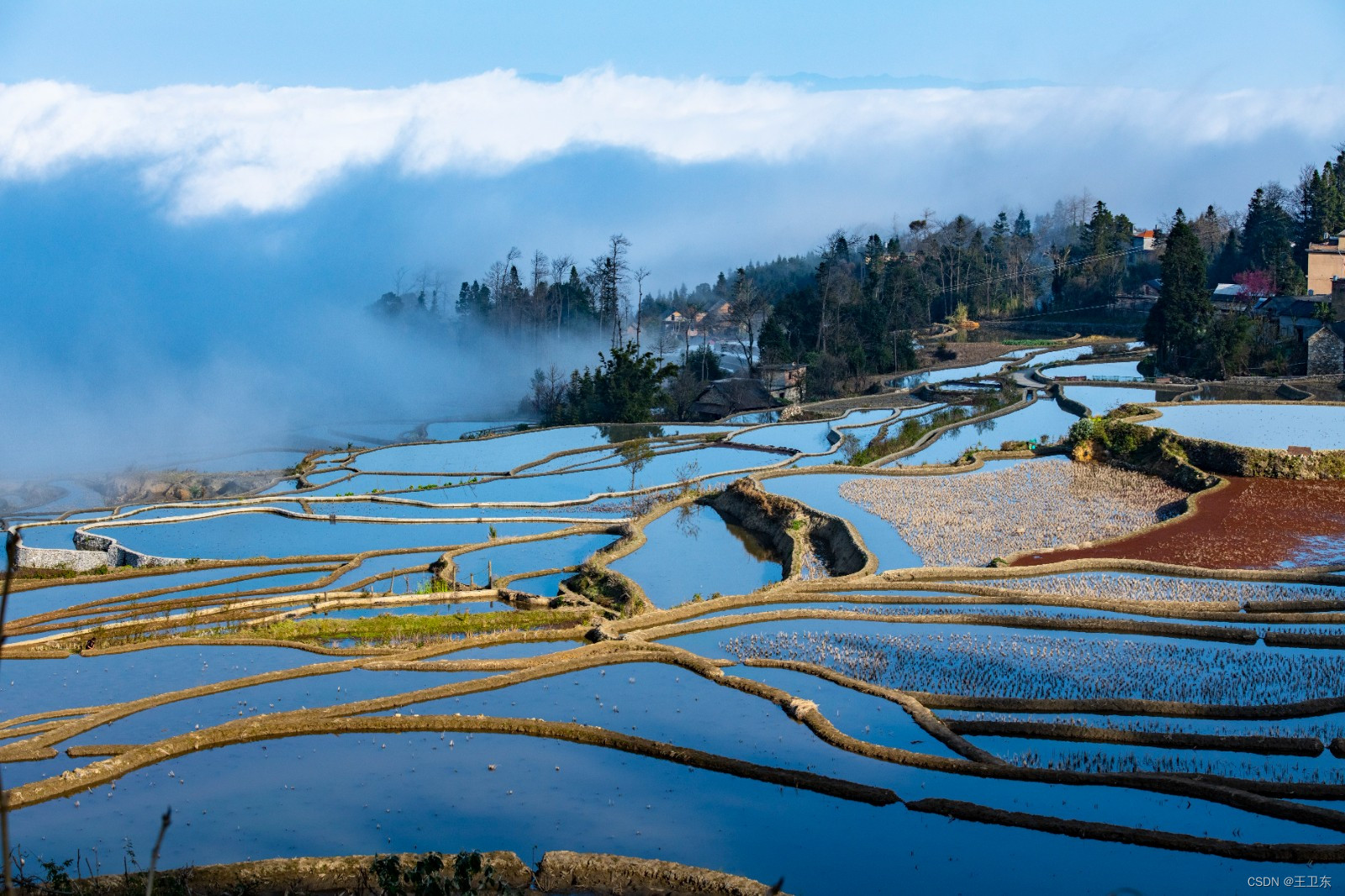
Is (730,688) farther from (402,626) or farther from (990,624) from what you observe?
(402,626)

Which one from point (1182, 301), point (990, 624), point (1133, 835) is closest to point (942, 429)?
point (1182, 301)

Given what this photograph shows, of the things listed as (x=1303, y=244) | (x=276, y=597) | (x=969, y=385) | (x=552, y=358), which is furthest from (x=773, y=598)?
(x=1303, y=244)

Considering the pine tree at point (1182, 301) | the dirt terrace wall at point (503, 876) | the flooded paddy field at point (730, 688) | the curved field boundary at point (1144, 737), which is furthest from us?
the pine tree at point (1182, 301)

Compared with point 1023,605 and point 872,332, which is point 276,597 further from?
point 872,332

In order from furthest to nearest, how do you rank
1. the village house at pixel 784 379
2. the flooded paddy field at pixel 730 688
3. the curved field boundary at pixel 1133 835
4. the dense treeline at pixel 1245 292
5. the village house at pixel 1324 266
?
the village house at pixel 1324 266 → the village house at pixel 784 379 → the dense treeline at pixel 1245 292 → the flooded paddy field at pixel 730 688 → the curved field boundary at pixel 1133 835

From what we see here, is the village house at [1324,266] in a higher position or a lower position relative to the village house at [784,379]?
higher

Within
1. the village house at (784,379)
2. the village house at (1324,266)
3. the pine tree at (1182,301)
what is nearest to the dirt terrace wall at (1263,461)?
the pine tree at (1182,301)

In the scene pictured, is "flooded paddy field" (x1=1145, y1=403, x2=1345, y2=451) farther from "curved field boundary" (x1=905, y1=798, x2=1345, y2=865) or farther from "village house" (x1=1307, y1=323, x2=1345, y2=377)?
"curved field boundary" (x1=905, y1=798, x2=1345, y2=865)

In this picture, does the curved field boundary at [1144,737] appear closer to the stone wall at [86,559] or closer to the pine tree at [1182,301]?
the stone wall at [86,559]
